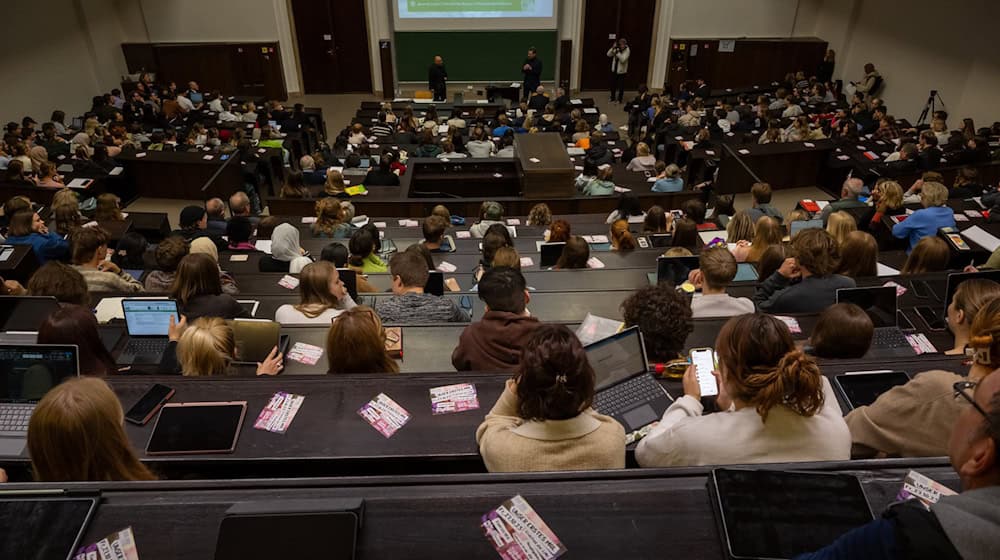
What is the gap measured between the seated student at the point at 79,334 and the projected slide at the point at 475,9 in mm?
13652

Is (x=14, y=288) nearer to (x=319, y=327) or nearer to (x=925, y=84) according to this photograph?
(x=319, y=327)

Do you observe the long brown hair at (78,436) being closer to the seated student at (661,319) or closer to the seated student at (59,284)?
the seated student at (661,319)

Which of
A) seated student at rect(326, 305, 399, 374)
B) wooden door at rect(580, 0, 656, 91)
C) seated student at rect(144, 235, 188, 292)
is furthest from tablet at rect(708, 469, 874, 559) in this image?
wooden door at rect(580, 0, 656, 91)

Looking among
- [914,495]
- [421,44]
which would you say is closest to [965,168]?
[914,495]

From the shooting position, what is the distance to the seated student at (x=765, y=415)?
192 centimetres

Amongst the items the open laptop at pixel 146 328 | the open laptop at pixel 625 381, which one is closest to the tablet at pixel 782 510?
the open laptop at pixel 625 381

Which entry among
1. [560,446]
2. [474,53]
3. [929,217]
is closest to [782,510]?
[560,446]

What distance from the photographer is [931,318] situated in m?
3.72

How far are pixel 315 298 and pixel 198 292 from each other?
759 millimetres

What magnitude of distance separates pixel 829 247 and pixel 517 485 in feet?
9.94

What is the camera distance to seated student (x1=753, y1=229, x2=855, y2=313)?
149 inches

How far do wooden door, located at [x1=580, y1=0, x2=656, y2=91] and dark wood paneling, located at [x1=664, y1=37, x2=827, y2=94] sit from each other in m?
0.78

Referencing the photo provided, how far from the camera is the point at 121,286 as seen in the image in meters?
4.64

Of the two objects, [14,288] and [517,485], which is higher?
[517,485]
